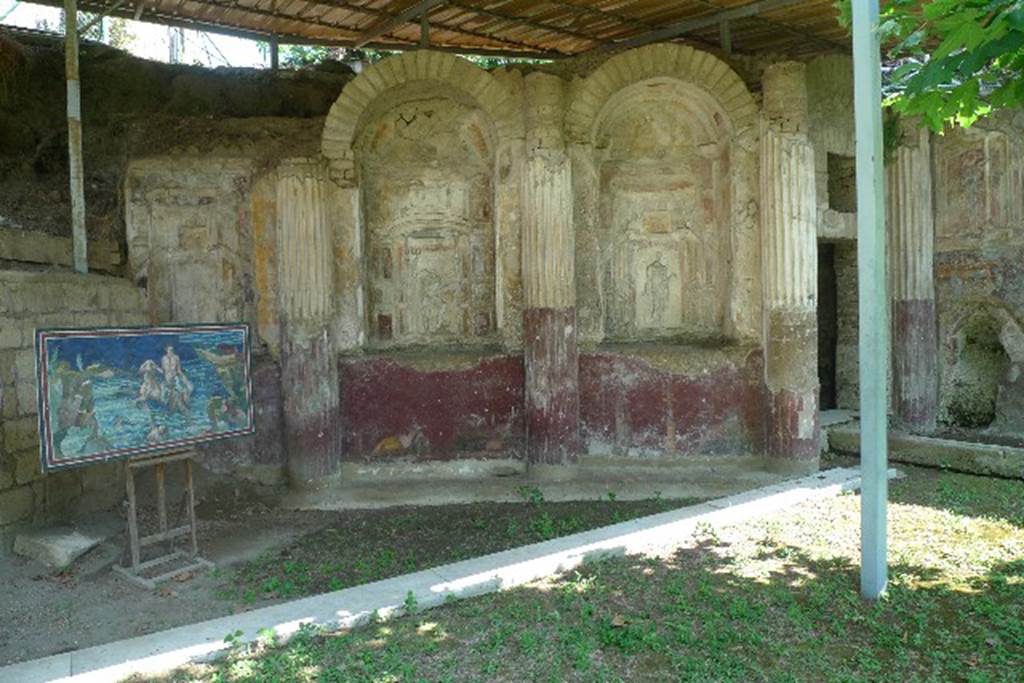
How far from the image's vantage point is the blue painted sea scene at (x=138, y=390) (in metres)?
5.05

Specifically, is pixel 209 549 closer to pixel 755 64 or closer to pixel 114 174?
pixel 114 174

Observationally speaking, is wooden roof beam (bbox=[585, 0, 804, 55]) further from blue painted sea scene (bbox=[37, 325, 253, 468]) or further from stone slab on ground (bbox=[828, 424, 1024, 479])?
blue painted sea scene (bbox=[37, 325, 253, 468])

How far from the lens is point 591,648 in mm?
3980

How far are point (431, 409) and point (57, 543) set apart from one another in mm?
3746

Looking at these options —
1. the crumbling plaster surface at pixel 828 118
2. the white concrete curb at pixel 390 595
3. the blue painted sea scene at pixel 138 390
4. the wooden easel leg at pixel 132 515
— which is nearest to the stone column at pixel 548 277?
the white concrete curb at pixel 390 595

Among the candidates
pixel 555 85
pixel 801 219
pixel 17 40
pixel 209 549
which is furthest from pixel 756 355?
pixel 17 40

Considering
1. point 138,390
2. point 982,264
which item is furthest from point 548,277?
point 982,264

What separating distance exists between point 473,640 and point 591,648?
0.67 m

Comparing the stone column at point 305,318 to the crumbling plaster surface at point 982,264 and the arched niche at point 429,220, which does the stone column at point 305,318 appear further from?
the crumbling plaster surface at point 982,264

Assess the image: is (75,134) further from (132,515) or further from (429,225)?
(132,515)

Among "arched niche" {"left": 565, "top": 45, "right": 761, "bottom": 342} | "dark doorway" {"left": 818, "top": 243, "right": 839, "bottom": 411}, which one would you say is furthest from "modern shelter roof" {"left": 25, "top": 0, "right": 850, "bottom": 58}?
"dark doorway" {"left": 818, "top": 243, "right": 839, "bottom": 411}

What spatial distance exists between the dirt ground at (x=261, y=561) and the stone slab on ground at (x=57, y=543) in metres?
0.07

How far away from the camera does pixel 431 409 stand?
821 centimetres

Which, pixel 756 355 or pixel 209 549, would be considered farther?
pixel 756 355
